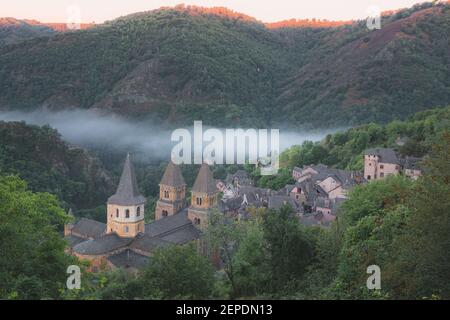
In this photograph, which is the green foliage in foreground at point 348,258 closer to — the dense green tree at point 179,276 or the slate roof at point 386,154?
the dense green tree at point 179,276

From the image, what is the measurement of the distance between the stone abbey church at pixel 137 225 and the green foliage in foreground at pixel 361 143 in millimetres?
24100

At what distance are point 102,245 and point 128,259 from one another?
2.06 meters

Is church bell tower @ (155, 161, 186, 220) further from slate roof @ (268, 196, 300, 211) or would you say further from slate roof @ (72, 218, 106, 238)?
slate roof @ (268, 196, 300, 211)

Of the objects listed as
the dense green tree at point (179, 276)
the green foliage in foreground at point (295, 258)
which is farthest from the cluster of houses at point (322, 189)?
the dense green tree at point (179, 276)

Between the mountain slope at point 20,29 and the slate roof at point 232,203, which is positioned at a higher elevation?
the mountain slope at point 20,29

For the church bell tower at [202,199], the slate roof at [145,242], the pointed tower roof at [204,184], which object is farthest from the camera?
the pointed tower roof at [204,184]

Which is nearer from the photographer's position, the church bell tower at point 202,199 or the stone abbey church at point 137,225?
the stone abbey church at point 137,225

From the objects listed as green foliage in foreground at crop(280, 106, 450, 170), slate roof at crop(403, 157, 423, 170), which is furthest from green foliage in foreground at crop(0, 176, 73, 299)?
green foliage in foreground at crop(280, 106, 450, 170)

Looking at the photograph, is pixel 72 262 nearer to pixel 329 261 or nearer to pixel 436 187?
pixel 329 261

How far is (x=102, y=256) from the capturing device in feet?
130

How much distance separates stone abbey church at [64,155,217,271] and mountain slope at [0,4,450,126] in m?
60.7

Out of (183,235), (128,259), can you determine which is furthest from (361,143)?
(128,259)

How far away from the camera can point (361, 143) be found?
2886 inches

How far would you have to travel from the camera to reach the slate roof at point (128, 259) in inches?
1537
